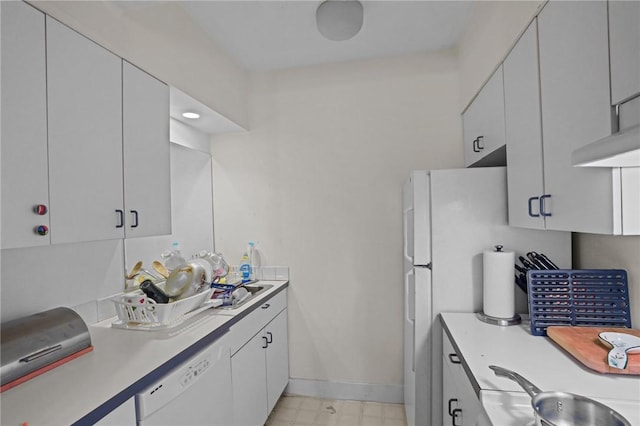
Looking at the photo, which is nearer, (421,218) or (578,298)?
(578,298)

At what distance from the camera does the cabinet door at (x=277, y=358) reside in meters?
2.22

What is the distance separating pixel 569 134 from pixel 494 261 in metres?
0.72

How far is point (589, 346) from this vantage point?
1.16 m

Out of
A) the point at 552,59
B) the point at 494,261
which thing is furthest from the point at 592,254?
the point at 552,59

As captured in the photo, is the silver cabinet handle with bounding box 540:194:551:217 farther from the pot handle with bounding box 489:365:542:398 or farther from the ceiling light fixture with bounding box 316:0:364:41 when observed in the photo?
the ceiling light fixture with bounding box 316:0:364:41

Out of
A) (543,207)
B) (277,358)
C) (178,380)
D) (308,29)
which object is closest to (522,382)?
(543,207)

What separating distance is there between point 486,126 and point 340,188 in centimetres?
114

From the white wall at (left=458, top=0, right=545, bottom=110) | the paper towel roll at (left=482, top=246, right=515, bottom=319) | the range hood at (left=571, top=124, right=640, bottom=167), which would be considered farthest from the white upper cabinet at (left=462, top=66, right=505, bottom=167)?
the range hood at (left=571, top=124, right=640, bottom=167)

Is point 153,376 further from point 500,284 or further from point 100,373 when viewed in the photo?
point 500,284

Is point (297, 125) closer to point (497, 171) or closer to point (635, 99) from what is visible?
point (497, 171)

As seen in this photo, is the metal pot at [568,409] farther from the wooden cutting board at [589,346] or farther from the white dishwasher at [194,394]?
the white dishwasher at [194,394]

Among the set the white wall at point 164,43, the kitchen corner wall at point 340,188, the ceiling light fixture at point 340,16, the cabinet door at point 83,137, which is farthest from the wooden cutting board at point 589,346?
the white wall at point 164,43

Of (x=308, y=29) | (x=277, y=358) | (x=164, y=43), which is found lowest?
(x=277, y=358)

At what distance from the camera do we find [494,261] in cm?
157
